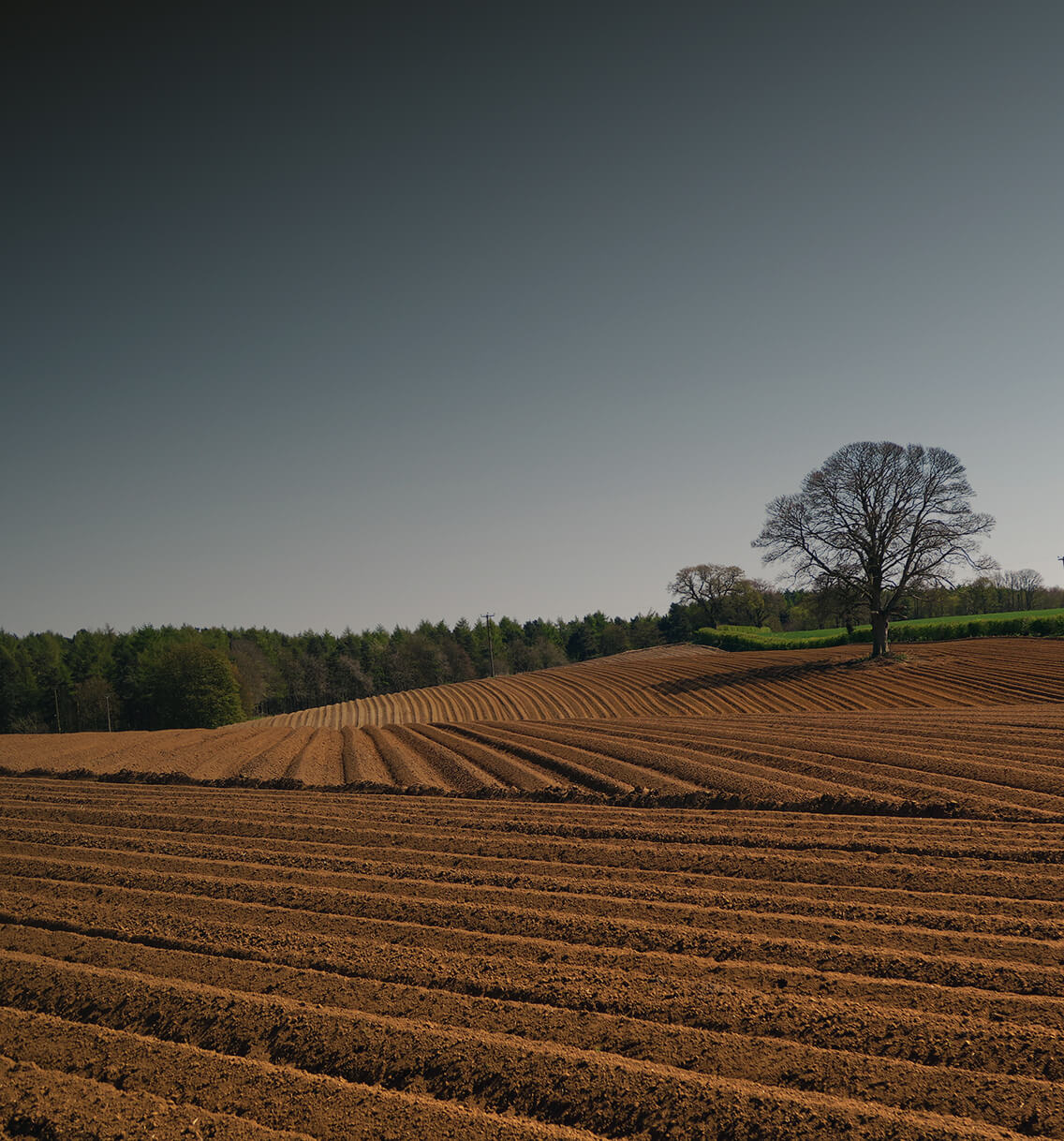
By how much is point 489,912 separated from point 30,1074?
10.9ft

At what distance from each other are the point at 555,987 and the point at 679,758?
26.2ft

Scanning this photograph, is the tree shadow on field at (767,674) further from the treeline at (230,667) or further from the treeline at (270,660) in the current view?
the treeline at (230,667)

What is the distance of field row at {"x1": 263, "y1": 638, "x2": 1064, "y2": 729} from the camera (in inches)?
947

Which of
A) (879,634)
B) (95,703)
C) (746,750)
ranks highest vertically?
(879,634)

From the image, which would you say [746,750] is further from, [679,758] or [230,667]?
[230,667]

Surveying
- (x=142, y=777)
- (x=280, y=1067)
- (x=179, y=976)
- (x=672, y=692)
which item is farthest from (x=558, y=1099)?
(x=672, y=692)

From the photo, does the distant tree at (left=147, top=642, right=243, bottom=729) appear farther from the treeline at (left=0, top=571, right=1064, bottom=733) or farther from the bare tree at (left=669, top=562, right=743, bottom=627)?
the bare tree at (left=669, top=562, right=743, bottom=627)

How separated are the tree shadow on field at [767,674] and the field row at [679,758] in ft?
43.7

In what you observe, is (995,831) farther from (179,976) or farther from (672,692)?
(672,692)

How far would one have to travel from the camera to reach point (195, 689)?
176ft

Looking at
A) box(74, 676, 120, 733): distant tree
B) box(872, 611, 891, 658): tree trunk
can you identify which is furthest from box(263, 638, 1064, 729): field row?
box(74, 676, 120, 733): distant tree

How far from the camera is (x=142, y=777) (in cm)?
1486

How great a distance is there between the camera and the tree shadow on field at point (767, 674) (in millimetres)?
30984

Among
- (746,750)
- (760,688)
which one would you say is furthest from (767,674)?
(746,750)
